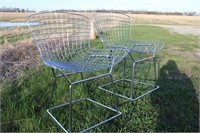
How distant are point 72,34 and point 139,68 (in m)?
1.86

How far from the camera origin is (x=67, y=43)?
2.01 meters

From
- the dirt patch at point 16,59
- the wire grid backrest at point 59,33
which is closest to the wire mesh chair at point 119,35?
the wire grid backrest at point 59,33

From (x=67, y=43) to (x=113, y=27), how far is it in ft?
3.11

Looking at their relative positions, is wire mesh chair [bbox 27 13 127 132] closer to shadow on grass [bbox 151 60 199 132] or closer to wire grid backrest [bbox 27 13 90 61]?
wire grid backrest [bbox 27 13 90 61]

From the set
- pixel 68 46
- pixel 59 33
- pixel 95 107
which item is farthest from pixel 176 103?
pixel 59 33

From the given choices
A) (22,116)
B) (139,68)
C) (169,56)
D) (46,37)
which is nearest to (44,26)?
(46,37)

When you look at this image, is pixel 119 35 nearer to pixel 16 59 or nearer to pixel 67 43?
pixel 67 43

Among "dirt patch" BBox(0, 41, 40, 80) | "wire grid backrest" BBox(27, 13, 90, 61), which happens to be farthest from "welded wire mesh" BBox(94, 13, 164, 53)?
"dirt patch" BBox(0, 41, 40, 80)

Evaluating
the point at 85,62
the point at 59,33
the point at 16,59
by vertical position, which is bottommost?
the point at 16,59

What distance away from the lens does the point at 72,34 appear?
2.11m

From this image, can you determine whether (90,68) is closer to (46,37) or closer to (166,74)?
Answer: (46,37)

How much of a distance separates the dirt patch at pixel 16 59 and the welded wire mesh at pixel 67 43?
990mm

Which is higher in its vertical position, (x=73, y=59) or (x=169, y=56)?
(x=73, y=59)

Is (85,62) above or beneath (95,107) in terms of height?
above
